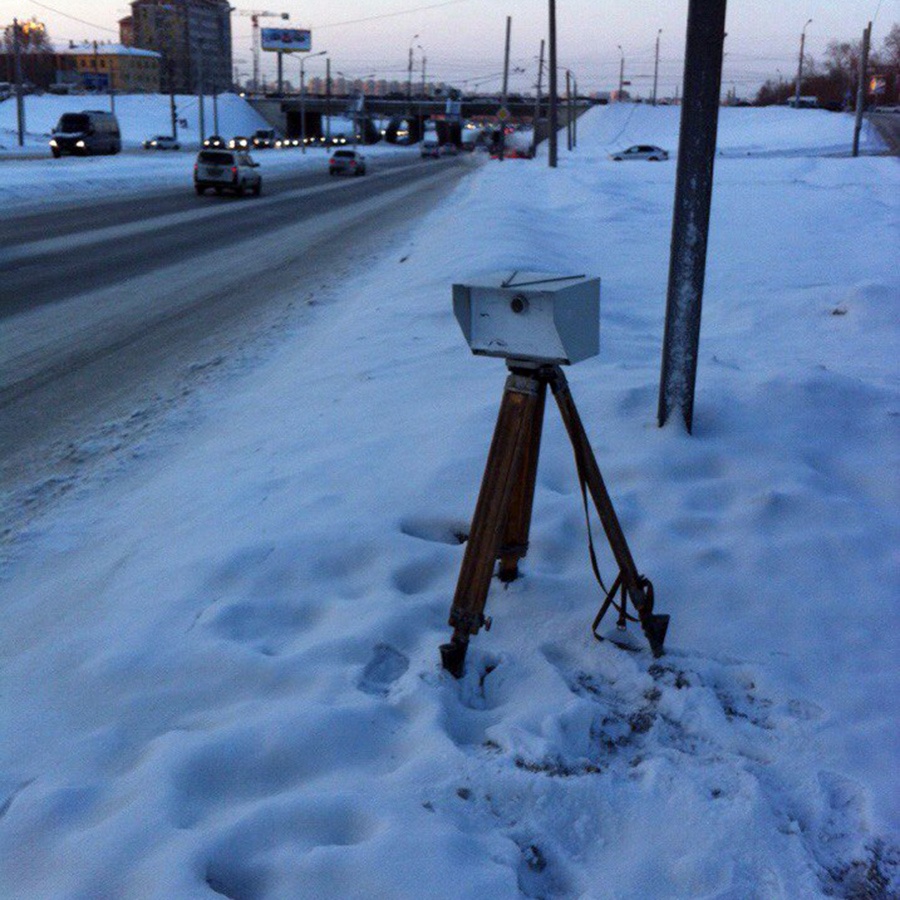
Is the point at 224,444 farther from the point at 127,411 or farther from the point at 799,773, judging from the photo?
the point at 799,773

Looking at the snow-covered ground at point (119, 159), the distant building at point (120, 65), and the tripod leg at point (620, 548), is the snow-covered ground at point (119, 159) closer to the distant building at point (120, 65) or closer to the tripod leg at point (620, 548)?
the tripod leg at point (620, 548)

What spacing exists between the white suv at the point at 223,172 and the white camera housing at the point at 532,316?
2968 cm

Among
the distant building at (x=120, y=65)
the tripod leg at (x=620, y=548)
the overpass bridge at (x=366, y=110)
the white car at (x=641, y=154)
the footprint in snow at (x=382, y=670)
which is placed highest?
the distant building at (x=120, y=65)

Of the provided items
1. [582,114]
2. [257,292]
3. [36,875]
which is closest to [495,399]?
[36,875]

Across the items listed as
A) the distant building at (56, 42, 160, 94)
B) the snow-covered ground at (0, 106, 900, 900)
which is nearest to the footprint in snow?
the snow-covered ground at (0, 106, 900, 900)

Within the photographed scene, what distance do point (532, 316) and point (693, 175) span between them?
7.84ft

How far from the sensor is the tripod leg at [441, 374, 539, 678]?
136 inches

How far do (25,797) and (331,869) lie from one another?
3.22 ft

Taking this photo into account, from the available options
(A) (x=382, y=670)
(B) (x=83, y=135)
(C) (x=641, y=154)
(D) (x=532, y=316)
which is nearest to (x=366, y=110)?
(C) (x=641, y=154)

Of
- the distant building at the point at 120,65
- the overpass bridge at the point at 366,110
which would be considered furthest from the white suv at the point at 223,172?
the distant building at the point at 120,65

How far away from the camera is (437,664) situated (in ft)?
11.8

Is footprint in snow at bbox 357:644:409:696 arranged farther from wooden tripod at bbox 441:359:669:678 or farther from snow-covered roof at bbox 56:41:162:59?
snow-covered roof at bbox 56:41:162:59

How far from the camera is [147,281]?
1379 centimetres

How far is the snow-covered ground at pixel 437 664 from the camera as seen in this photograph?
8.84 ft
